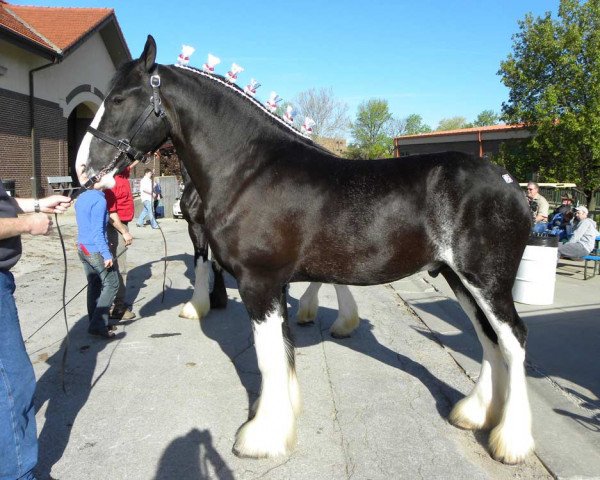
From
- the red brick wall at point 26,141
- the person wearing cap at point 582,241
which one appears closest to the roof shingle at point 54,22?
the red brick wall at point 26,141

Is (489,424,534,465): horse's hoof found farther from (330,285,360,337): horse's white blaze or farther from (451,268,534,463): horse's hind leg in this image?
(330,285,360,337): horse's white blaze

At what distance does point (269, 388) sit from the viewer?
301 cm

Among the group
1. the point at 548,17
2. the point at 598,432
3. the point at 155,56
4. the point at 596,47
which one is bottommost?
the point at 598,432

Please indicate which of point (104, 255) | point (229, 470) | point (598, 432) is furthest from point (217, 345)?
point (598, 432)

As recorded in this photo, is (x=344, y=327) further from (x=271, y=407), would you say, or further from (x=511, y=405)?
(x=511, y=405)

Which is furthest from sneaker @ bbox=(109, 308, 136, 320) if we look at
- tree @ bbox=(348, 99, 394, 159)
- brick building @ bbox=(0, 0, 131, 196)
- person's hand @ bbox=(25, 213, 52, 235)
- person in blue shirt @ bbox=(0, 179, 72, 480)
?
tree @ bbox=(348, 99, 394, 159)

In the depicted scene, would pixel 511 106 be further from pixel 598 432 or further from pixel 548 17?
pixel 598 432

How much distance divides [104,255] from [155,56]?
7.85 feet

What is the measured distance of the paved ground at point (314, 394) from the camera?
286 cm

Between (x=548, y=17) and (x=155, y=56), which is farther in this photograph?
(x=548, y=17)

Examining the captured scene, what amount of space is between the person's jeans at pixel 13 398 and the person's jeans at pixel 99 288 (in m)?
2.58

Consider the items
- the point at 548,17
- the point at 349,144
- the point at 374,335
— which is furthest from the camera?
the point at 349,144

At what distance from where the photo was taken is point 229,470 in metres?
2.80

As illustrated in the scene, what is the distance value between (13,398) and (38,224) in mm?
818
